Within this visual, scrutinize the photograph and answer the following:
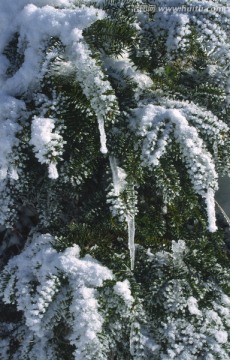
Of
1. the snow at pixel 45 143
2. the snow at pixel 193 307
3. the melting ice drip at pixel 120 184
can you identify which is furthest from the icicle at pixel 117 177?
the snow at pixel 193 307

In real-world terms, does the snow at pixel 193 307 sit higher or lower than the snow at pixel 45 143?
lower

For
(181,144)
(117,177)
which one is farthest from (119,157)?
(181,144)

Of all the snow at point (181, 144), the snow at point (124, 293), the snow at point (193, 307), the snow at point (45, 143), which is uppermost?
the snow at point (181, 144)

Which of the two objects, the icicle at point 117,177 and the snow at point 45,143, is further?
the icicle at point 117,177

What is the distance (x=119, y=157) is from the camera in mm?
1203

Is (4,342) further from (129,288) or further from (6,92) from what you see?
(6,92)

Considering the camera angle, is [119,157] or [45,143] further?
[119,157]

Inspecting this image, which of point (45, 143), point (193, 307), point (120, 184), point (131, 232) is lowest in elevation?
point (193, 307)

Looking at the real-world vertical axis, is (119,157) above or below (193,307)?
above

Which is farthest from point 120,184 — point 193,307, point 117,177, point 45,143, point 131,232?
point 193,307

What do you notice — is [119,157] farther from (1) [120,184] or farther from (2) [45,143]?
(2) [45,143]

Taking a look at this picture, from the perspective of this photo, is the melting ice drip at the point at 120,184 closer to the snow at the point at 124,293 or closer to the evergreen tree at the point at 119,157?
the evergreen tree at the point at 119,157

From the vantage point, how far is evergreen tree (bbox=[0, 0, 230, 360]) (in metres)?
1.09

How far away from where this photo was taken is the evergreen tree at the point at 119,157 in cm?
109
